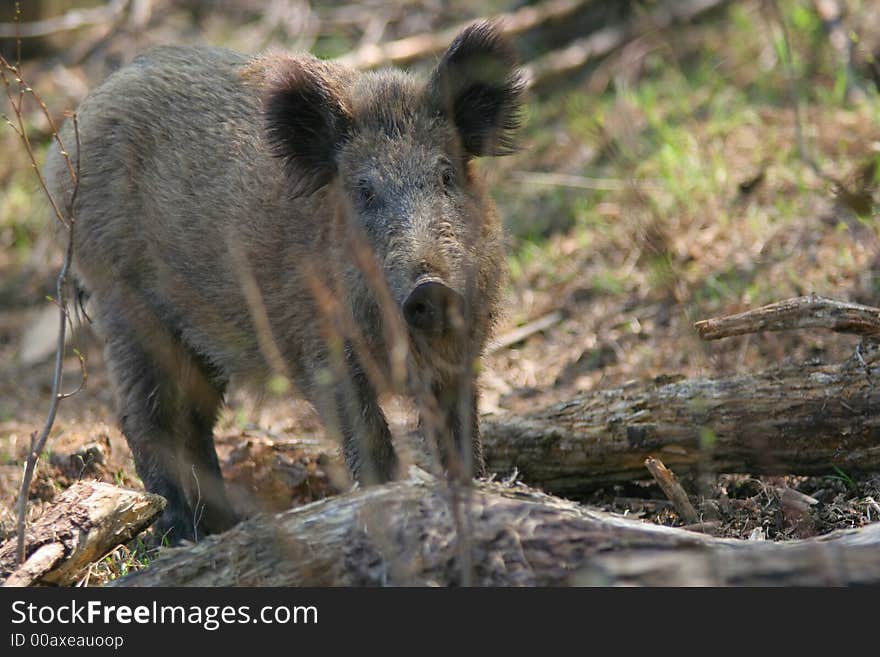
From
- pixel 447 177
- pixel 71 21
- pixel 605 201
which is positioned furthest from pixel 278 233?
pixel 71 21

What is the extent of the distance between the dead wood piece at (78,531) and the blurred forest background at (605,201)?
0.27 metres

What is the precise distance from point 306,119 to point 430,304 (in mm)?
1286

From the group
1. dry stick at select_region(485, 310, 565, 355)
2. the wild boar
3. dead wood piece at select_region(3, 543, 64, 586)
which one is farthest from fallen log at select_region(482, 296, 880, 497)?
dry stick at select_region(485, 310, 565, 355)

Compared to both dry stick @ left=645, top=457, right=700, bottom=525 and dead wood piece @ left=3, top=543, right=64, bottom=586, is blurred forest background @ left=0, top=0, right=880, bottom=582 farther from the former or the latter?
dead wood piece @ left=3, top=543, right=64, bottom=586

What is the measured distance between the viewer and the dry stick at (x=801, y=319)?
4059 mm

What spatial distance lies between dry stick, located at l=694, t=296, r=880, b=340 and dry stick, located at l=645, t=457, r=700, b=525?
0.54m


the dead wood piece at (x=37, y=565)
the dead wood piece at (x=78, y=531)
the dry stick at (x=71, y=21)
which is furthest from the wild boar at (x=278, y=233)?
the dry stick at (x=71, y=21)

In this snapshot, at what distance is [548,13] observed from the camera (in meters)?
9.75

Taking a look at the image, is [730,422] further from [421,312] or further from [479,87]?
[479,87]

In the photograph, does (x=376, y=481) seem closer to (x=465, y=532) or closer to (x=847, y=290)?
(x=465, y=532)

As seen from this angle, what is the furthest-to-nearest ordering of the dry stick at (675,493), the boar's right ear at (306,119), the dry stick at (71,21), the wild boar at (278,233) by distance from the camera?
1. the dry stick at (71,21)
2. the boar's right ear at (306,119)
3. the wild boar at (278,233)
4. the dry stick at (675,493)

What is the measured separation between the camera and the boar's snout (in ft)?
12.6

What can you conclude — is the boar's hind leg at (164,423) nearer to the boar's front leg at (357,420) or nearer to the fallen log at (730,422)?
the boar's front leg at (357,420)

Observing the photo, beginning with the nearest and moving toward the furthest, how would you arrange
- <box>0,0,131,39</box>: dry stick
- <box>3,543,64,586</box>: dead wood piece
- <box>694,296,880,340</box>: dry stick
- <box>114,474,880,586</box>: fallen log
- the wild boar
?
<box>114,474,880,586</box>: fallen log
<box>3,543,64,586</box>: dead wood piece
<box>694,296,880,340</box>: dry stick
the wild boar
<box>0,0,131,39</box>: dry stick
